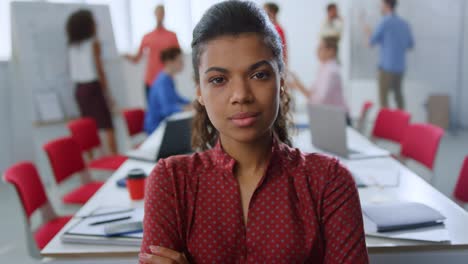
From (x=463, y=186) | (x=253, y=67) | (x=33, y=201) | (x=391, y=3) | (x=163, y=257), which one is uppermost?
(x=391, y=3)

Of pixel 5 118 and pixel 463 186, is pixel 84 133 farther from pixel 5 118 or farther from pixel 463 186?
pixel 463 186

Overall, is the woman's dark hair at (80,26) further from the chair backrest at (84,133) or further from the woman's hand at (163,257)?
the woman's hand at (163,257)

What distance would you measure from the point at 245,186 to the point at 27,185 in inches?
51.5

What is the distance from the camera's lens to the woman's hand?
3.62 feet

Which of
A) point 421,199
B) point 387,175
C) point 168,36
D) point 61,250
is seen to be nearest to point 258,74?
point 61,250

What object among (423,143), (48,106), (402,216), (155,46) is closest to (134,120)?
(48,106)

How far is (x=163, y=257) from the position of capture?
3.65ft

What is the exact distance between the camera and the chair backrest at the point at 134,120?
389 centimetres

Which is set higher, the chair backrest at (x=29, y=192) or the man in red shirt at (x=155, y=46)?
the man in red shirt at (x=155, y=46)

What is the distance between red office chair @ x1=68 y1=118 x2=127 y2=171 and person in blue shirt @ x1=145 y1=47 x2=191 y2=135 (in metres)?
0.47

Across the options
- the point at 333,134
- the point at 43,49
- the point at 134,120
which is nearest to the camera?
the point at 333,134

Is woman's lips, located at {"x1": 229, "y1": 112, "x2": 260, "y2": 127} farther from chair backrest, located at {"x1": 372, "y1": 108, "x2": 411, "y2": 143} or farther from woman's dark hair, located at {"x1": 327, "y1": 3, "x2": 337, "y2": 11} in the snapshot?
woman's dark hair, located at {"x1": 327, "y1": 3, "x2": 337, "y2": 11}

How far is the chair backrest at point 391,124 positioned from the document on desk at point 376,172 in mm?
925

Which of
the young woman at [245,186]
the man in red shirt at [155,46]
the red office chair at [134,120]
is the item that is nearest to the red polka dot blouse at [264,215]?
the young woman at [245,186]
